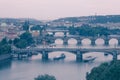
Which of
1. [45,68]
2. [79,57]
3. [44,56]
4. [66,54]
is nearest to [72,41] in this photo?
[66,54]

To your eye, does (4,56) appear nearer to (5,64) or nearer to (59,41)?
(5,64)

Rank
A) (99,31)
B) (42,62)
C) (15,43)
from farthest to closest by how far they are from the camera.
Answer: (99,31) < (15,43) < (42,62)

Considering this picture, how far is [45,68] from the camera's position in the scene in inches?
441

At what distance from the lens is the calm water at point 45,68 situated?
9.96 metres

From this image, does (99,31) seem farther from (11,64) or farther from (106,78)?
(106,78)

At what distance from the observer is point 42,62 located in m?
12.3

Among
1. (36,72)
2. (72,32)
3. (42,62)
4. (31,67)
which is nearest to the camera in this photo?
(36,72)

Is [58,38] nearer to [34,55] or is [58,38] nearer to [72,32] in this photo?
[72,32]

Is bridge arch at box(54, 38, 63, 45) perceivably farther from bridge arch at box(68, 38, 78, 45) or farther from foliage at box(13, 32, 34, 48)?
foliage at box(13, 32, 34, 48)

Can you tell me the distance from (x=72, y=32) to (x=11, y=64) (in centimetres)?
1181

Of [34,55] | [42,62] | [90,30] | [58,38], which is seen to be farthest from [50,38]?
[42,62]

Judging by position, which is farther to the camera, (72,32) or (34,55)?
(72,32)

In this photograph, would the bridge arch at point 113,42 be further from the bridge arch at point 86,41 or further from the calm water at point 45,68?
the calm water at point 45,68

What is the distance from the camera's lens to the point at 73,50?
13.3 m
